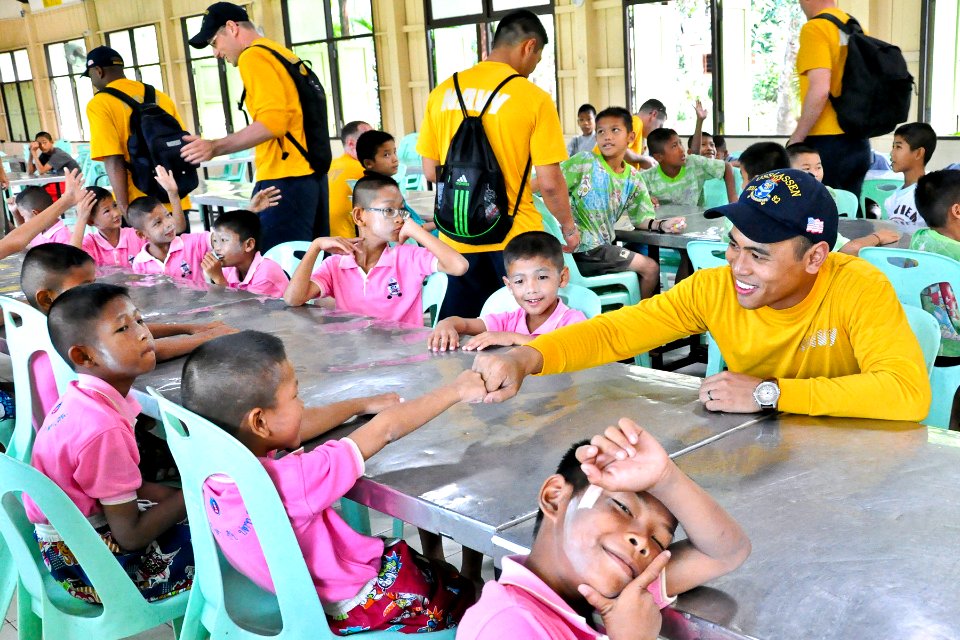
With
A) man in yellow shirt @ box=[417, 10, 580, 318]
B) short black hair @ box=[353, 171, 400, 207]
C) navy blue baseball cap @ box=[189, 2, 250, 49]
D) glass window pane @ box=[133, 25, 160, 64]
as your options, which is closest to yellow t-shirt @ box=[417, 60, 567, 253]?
man in yellow shirt @ box=[417, 10, 580, 318]

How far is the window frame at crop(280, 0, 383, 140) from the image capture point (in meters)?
11.7

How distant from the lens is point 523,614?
112 cm

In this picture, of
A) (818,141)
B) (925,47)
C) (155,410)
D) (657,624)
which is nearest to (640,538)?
(657,624)

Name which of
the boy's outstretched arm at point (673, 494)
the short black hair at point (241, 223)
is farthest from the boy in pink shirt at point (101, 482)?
the short black hair at point (241, 223)

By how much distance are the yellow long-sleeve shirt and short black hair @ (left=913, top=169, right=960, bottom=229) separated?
151 centimetres

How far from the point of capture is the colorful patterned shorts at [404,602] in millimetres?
1640

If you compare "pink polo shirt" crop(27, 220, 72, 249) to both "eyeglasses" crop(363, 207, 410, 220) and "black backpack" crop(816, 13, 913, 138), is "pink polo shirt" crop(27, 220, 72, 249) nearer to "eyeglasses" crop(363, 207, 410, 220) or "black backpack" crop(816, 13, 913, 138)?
"eyeglasses" crop(363, 207, 410, 220)

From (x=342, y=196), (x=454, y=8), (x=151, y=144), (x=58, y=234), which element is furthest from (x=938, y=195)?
(x=454, y=8)

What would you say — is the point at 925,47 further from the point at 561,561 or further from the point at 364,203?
the point at 561,561

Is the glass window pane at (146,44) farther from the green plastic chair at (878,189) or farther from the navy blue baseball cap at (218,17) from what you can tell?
the green plastic chair at (878,189)

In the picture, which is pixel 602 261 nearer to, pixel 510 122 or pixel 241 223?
pixel 510 122

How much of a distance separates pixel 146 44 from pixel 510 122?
13.7 meters

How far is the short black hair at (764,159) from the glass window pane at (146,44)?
13067 millimetres

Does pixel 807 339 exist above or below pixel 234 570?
above
